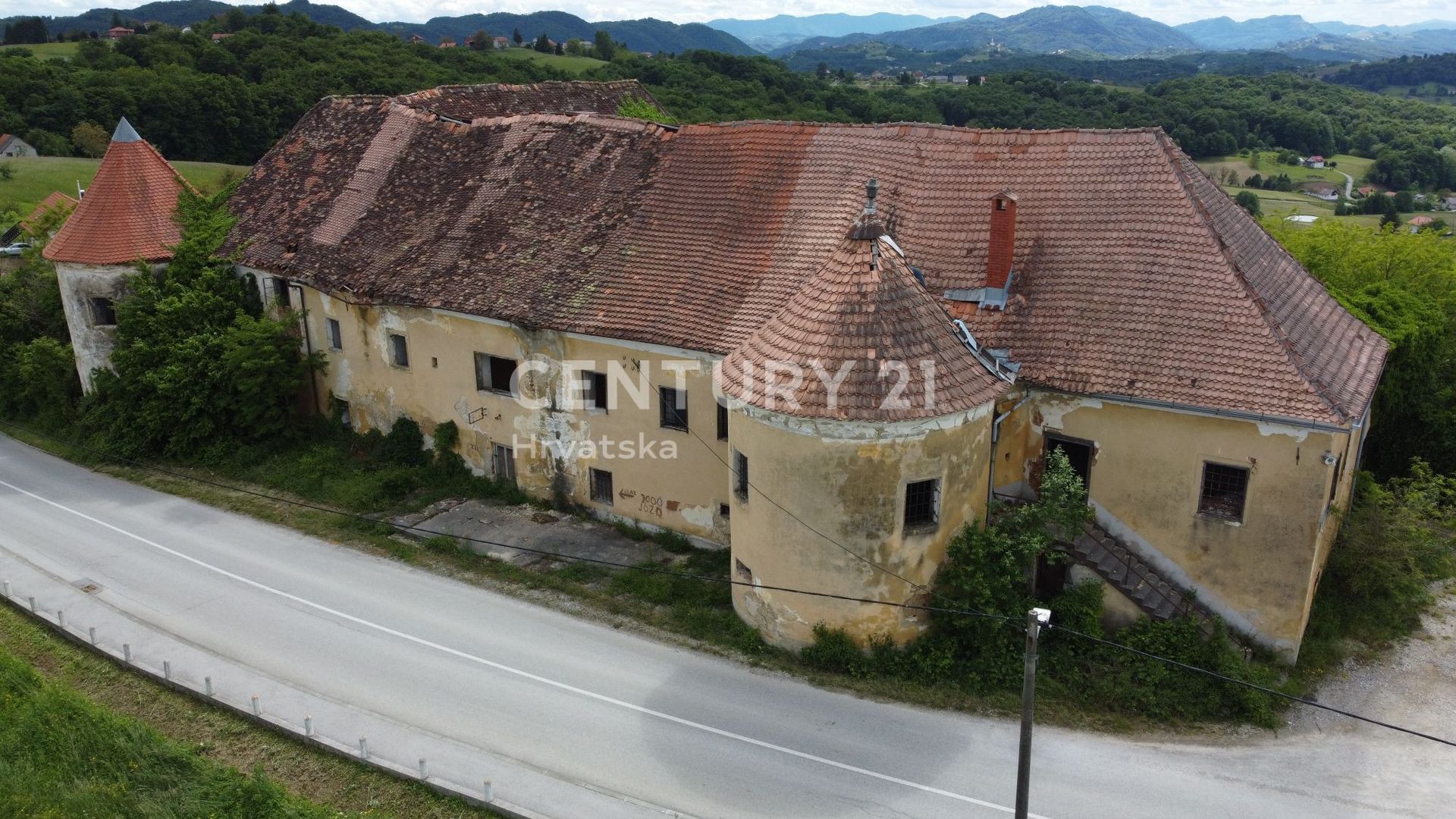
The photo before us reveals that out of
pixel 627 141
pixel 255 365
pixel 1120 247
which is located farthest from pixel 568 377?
pixel 1120 247

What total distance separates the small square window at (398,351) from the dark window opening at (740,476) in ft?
38.8

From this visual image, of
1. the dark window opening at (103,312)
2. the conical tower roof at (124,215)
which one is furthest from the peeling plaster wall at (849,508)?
the dark window opening at (103,312)

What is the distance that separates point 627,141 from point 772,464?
1268cm

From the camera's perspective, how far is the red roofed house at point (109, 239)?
30.3 meters

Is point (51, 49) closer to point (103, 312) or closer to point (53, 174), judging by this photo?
point (53, 174)

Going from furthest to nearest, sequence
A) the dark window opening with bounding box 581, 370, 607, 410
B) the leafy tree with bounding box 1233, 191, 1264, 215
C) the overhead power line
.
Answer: the leafy tree with bounding box 1233, 191, 1264, 215 → the dark window opening with bounding box 581, 370, 607, 410 → the overhead power line

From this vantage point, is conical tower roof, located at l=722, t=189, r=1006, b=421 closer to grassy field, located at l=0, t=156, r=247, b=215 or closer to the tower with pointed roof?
the tower with pointed roof

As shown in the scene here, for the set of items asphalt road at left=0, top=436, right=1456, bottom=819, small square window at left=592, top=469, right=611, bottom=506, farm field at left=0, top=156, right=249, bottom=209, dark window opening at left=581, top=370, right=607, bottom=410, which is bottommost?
asphalt road at left=0, top=436, right=1456, bottom=819

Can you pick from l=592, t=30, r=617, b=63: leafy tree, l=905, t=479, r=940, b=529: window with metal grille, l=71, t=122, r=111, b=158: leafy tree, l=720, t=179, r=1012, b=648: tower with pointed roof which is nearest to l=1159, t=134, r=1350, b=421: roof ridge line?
l=720, t=179, r=1012, b=648: tower with pointed roof

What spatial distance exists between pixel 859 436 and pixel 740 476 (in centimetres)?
296

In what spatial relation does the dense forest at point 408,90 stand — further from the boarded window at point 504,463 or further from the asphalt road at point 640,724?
the asphalt road at point 640,724

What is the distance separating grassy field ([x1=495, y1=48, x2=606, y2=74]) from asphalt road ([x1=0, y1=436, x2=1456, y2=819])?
242ft

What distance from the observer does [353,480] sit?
88.8 feet

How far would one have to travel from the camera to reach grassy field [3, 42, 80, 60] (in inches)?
3664
